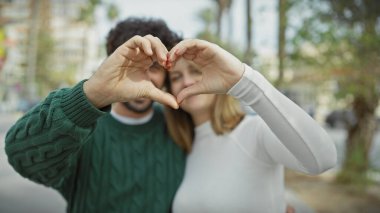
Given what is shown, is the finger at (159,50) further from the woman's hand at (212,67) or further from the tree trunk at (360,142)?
the tree trunk at (360,142)

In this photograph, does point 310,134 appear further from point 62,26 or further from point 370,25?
point 62,26

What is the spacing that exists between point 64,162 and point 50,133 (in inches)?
8.6

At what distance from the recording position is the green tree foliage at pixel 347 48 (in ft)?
16.2

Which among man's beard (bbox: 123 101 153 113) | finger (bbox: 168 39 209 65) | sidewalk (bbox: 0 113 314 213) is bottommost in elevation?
sidewalk (bbox: 0 113 314 213)

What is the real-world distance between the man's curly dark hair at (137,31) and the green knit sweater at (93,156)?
357 mm

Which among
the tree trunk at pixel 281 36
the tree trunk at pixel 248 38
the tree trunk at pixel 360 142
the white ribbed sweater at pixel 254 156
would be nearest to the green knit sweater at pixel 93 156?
the white ribbed sweater at pixel 254 156

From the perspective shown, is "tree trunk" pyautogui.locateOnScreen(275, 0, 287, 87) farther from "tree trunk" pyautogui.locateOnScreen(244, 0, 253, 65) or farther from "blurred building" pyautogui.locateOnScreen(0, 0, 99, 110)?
"blurred building" pyautogui.locateOnScreen(0, 0, 99, 110)

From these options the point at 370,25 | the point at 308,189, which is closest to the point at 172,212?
the point at 370,25

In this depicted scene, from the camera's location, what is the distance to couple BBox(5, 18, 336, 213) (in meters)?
1.29

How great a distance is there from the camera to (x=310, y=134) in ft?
4.33

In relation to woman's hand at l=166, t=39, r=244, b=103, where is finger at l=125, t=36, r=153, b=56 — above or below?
above

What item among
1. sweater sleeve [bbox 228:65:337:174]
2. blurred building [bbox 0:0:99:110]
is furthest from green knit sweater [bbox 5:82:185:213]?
blurred building [bbox 0:0:99:110]

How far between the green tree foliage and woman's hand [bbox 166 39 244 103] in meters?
3.87

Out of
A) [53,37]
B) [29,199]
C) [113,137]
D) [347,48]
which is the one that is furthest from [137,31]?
[53,37]
